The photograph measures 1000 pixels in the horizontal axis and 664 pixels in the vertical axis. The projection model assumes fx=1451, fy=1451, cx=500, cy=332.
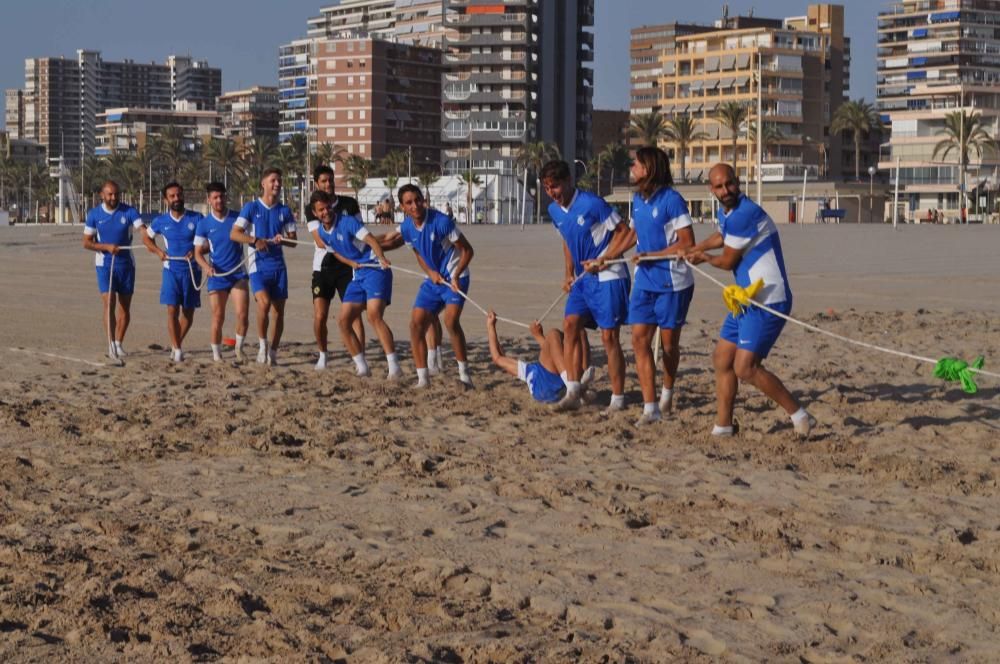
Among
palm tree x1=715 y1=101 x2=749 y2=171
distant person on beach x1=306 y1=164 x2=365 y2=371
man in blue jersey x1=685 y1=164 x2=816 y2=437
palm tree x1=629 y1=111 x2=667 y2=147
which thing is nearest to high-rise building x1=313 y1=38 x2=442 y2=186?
palm tree x1=629 y1=111 x2=667 y2=147

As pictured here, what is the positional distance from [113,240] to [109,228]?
0.40 ft

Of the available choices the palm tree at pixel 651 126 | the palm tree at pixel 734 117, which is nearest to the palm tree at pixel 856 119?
the palm tree at pixel 734 117

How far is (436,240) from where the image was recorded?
11758mm

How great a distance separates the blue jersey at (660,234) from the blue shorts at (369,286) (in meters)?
2.94

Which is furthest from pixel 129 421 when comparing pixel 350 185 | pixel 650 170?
pixel 350 185

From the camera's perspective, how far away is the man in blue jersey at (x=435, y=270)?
1166 centimetres

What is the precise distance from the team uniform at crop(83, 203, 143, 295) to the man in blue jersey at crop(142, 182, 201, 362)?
299 mm

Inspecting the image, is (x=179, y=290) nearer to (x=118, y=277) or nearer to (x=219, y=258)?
(x=219, y=258)

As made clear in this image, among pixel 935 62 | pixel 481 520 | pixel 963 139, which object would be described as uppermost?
pixel 935 62

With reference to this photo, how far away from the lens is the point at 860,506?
7.40 m

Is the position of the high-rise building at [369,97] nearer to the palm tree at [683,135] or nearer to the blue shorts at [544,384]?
the palm tree at [683,135]

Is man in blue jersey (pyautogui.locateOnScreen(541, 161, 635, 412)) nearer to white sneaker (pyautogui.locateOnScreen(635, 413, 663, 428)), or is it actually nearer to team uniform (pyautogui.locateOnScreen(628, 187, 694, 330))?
team uniform (pyautogui.locateOnScreen(628, 187, 694, 330))

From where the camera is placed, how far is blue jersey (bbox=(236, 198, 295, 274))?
13.2 meters

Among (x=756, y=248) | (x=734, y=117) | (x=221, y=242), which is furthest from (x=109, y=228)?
(x=734, y=117)
